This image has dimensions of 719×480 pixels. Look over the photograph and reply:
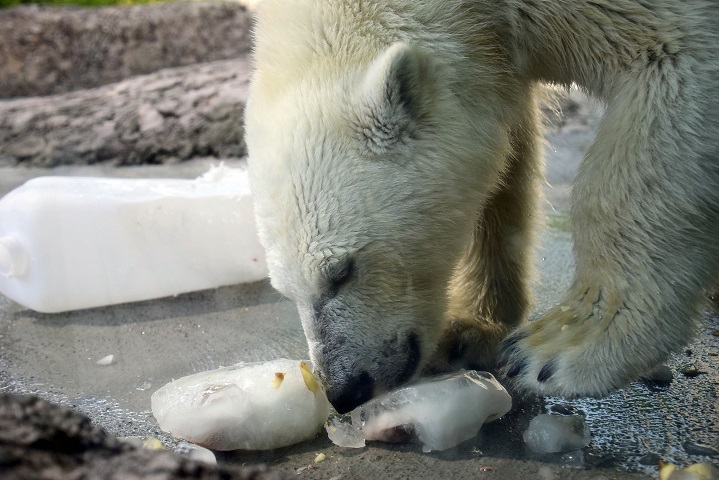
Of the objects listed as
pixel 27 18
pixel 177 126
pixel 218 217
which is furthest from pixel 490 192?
pixel 27 18

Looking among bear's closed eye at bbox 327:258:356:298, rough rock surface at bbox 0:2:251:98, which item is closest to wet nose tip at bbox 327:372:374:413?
Answer: bear's closed eye at bbox 327:258:356:298

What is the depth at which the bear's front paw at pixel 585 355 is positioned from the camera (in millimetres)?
1880

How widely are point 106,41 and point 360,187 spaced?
6469 mm

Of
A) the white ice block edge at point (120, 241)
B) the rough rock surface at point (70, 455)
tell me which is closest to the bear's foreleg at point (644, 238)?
the rough rock surface at point (70, 455)

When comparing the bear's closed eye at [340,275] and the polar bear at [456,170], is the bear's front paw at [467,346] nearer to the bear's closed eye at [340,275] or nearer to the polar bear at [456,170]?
the polar bear at [456,170]

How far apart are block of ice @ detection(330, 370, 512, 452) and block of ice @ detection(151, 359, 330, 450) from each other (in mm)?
128

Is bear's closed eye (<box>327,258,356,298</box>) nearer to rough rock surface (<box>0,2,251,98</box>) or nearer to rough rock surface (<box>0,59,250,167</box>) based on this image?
rough rock surface (<box>0,59,250,167</box>)

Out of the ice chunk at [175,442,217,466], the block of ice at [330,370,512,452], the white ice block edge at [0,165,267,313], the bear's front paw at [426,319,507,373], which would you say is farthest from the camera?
the white ice block edge at [0,165,267,313]

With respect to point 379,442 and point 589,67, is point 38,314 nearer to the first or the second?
point 379,442

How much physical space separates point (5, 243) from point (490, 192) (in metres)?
1.76

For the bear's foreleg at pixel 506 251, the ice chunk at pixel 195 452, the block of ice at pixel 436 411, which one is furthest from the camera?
the bear's foreleg at pixel 506 251

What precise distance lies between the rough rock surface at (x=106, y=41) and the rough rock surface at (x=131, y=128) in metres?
2.17

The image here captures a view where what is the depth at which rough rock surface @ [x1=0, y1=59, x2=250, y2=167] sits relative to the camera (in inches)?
200

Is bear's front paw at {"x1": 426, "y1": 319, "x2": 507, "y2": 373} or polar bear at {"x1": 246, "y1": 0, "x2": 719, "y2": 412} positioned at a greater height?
polar bear at {"x1": 246, "y1": 0, "x2": 719, "y2": 412}
